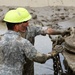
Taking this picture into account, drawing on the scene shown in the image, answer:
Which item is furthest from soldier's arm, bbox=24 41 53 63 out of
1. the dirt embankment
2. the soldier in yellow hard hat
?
the dirt embankment

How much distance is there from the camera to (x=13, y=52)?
4.56 m

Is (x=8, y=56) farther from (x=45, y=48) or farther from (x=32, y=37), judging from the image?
(x=45, y=48)

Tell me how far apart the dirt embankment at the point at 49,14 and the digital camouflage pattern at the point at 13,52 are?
538 centimetres

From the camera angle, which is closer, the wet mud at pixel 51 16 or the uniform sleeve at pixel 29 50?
the uniform sleeve at pixel 29 50

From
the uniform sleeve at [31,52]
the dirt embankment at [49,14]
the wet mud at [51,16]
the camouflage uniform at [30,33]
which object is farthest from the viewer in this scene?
the dirt embankment at [49,14]

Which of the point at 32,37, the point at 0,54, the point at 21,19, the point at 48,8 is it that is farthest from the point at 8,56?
the point at 48,8

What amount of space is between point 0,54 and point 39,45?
3.31 metres

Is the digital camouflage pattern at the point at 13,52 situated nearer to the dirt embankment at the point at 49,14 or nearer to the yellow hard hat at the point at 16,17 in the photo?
the yellow hard hat at the point at 16,17

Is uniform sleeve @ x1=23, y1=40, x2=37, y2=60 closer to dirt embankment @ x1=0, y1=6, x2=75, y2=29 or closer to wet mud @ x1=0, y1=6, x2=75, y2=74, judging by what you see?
wet mud @ x1=0, y1=6, x2=75, y2=74

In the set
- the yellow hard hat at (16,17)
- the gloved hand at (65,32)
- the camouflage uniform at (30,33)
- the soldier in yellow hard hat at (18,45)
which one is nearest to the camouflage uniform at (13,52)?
the soldier in yellow hard hat at (18,45)

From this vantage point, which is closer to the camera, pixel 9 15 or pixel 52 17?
pixel 9 15

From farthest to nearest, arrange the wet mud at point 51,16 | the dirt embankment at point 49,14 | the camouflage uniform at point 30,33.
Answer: the dirt embankment at point 49,14, the wet mud at point 51,16, the camouflage uniform at point 30,33

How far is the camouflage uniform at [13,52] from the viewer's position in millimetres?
4520

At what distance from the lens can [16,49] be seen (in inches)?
179
